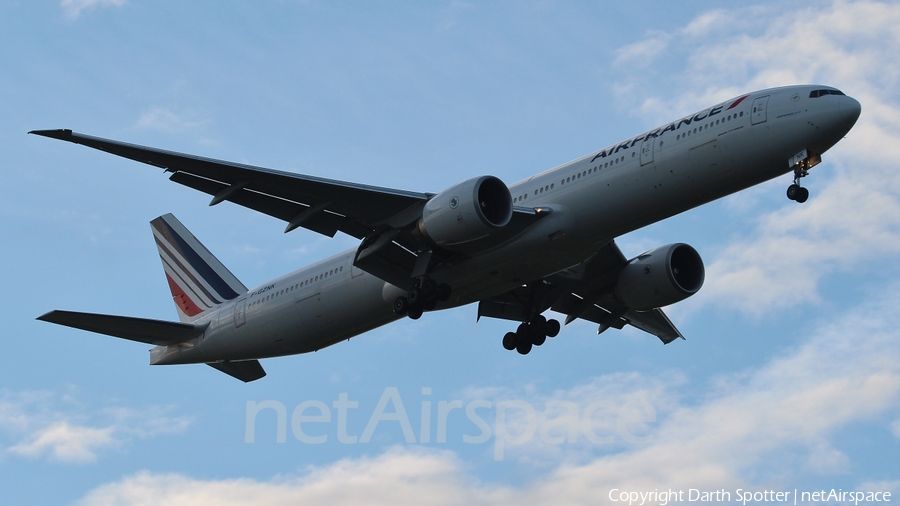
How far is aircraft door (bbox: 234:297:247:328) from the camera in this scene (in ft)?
110

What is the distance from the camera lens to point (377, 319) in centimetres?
3108

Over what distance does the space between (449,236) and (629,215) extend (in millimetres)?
4541

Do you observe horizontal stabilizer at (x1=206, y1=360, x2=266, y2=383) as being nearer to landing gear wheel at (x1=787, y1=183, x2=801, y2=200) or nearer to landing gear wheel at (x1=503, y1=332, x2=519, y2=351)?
landing gear wheel at (x1=503, y1=332, x2=519, y2=351)

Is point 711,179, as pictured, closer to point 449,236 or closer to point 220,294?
point 449,236

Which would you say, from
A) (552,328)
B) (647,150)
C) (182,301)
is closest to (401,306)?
(552,328)

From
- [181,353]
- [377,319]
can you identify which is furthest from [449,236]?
[181,353]

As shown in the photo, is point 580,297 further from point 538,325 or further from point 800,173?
point 800,173

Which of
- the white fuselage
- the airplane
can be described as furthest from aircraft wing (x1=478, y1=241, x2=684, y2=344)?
the white fuselage

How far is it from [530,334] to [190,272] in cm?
1250

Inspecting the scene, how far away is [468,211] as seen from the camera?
26.3 metres

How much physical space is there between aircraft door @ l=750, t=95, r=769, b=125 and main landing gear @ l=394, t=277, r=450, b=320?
359 inches

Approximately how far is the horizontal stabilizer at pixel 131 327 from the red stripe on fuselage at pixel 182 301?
1859 millimetres

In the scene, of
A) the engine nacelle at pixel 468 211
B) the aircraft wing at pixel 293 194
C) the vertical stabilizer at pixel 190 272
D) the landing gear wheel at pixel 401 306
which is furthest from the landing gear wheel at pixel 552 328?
the vertical stabilizer at pixel 190 272

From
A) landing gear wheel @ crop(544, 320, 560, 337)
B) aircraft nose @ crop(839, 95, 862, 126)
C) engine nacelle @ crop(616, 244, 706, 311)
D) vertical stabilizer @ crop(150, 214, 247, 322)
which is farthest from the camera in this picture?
vertical stabilizer @ crop(150, 214, 247, 322)
